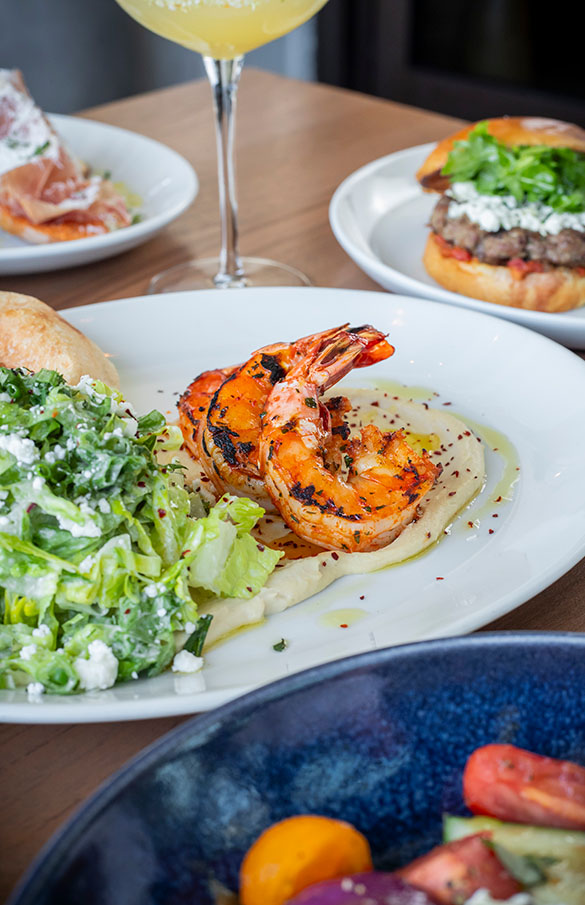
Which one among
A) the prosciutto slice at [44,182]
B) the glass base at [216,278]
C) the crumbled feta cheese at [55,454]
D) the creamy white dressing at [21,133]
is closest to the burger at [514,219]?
the glass base at [216,278]

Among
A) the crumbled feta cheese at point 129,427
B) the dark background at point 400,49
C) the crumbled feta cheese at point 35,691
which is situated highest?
the crumbled feta cheese at point 129,427

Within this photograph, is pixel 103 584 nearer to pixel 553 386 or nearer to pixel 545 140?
pixel 553 386

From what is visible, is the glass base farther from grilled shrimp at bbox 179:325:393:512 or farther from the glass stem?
grilled shrimp at bbox 179:325:393:512

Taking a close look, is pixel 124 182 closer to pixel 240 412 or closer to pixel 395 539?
pixel 240 412

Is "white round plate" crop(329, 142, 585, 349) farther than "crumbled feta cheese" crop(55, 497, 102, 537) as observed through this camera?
Yes

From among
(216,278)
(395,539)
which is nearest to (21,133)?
(216,278)

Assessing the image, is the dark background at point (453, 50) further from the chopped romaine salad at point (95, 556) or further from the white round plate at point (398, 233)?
the chopped romaine salad at point (95, 556)

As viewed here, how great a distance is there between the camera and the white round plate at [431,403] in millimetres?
1138

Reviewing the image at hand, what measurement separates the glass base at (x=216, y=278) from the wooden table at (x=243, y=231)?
0.05 meters

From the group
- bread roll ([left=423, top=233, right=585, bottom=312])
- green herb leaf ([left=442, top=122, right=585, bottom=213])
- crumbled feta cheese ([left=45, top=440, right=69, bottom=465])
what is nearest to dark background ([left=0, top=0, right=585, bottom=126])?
green herb leaf ([left=442, top=122, right=585, bottom=213])

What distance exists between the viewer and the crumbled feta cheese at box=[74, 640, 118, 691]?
3.60 feet

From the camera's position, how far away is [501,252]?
2.20 meters

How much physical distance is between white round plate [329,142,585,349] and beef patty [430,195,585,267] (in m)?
0.12

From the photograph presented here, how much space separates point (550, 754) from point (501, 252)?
5.00 feet
